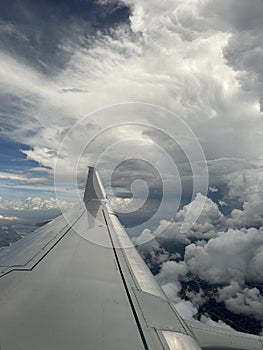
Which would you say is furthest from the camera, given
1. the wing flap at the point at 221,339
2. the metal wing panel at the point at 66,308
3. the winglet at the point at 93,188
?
the winglet at the point at 93,188

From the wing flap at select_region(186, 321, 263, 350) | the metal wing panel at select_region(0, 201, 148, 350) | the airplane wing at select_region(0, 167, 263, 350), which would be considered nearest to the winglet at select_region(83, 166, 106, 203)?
the airplane wing at select_region(0, 167, 263, 350)

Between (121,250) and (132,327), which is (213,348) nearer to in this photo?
(132,327)

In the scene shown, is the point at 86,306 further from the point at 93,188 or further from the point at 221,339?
the point at 93,188

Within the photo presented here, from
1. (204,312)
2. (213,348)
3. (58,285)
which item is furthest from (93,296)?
(204,312)

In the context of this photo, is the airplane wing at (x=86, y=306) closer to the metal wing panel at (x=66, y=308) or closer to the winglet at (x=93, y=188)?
the metal wing panel at (x=66, y=308)

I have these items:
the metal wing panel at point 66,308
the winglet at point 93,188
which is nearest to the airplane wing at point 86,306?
the metal wing panel at point 66,308

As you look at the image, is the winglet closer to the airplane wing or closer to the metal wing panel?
the airplane wing

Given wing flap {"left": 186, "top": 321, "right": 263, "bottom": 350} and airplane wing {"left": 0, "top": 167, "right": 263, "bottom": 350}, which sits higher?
airplane wing {"left": 0, "top": 167, "right": 263, "bottom": 350}
